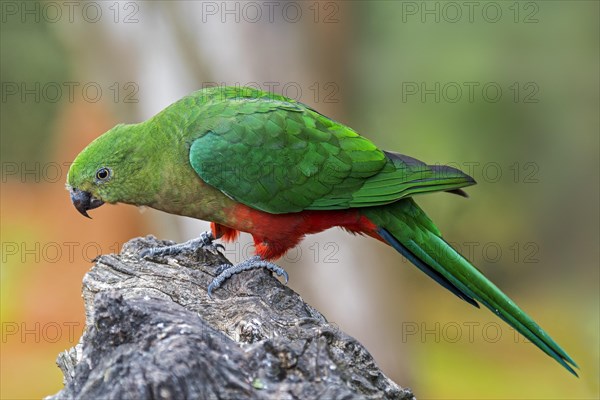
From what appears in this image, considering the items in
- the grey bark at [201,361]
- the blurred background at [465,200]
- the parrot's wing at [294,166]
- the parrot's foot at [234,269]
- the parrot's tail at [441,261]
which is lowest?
the grey bark at [201,361]

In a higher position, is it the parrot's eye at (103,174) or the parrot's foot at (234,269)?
the parrot's eye at (103,174)

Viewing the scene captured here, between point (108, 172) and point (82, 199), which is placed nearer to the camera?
point (108, 172)

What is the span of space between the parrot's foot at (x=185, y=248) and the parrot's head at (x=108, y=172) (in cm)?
58

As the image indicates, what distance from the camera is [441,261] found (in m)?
5.38

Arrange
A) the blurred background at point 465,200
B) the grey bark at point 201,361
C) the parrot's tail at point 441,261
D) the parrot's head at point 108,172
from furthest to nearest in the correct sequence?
the blurred background at point 465,200, the parrot's head at point 108,172, the parrot's tail at point 441,261, the grey bark at point 201,361

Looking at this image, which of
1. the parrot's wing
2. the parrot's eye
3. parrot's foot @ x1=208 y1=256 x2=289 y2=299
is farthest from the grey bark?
the parrot's eye

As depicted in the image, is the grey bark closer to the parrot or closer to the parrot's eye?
the parrot

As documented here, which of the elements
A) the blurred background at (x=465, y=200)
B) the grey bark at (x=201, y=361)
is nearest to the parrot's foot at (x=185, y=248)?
the grey bark at (x=201, y=361)

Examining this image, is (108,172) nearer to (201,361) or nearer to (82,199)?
(82,199)

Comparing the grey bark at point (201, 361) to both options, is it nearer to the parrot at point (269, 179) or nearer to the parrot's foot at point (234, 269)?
the parrot's foot at point (234, 269)

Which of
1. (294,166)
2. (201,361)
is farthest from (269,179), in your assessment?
(201,361)

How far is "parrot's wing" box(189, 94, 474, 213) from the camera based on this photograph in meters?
5.29

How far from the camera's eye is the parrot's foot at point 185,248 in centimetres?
492

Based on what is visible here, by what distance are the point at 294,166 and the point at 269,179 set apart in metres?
0.22
